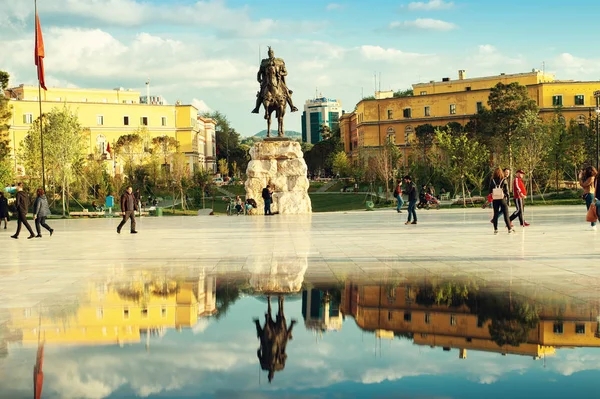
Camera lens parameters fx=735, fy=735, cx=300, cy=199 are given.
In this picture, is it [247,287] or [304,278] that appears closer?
[247,287]

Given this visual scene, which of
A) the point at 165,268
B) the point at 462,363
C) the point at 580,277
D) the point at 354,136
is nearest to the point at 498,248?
the point at 580,277

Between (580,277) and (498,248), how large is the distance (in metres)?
4.14

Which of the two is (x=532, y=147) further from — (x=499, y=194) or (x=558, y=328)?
Answer: (x=558, y=328)

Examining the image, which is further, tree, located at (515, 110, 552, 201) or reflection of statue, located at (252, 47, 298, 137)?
tree, located at (515, 110, 552, 201)

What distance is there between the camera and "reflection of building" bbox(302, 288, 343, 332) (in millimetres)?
6570

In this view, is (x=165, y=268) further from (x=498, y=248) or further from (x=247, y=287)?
(x=498, y=248)

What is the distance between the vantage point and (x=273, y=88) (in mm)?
30828

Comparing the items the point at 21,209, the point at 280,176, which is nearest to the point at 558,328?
the point at 21,209

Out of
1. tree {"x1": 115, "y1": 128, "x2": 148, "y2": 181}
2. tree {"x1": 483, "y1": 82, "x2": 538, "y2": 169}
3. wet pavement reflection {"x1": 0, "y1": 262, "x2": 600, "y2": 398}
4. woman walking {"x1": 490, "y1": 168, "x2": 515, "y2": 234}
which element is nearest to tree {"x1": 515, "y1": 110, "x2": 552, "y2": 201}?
woman walking {"x1": 490, "y1": 168, "x2": 515, "y2": 234}

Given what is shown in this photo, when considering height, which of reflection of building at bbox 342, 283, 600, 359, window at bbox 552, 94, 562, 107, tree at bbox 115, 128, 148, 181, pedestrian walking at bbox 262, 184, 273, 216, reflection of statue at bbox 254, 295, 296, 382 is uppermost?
window at bbox 552, 94, 562, 107

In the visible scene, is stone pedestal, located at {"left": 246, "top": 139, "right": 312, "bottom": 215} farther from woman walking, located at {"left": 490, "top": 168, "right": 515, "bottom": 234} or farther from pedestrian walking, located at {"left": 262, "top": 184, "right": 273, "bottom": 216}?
woman walking, located at {"left": 490, "top": 168, "right": 515, "bottom": 234}

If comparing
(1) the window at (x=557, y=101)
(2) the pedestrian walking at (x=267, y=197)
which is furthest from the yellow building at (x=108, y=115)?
(2) the pedestrian walking at (x=267, y=197)

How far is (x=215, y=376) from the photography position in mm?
4934

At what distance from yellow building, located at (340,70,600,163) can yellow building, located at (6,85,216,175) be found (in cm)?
2476
